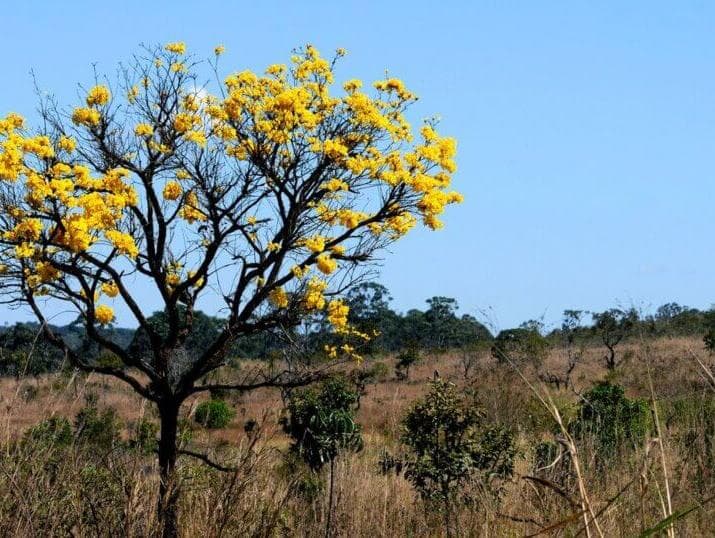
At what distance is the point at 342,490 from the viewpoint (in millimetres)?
8672

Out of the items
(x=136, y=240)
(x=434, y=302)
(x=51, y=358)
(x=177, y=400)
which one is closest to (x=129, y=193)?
(x=136, y=240)

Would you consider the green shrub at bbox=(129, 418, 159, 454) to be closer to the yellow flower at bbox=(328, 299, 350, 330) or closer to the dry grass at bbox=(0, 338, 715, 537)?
the dry grass at bbox=(0, 338, 715, 537)

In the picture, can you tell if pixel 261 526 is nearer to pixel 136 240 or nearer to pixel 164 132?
pixel 136 240

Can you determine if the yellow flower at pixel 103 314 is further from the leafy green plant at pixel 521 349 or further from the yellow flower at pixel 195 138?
the leafy green plant at pixel 521 349

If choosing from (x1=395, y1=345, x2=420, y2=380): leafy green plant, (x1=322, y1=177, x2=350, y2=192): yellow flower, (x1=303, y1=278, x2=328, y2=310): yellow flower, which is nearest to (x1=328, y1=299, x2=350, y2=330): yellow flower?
(x1=303, y1=278, x2=328, y2=310): yellow flower

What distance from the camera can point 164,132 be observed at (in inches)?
410

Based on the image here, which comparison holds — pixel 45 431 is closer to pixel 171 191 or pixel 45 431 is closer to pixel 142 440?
pixel 142 440

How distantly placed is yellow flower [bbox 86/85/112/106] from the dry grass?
9.78 ft

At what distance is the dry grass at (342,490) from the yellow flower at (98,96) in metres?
2.98

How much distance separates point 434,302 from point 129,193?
57518mm

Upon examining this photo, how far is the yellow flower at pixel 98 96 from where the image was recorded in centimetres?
1025

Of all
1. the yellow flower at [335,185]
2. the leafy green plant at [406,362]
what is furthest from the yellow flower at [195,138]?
the leafy green plant at [406,362]

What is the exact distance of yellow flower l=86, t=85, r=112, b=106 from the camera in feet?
33.6

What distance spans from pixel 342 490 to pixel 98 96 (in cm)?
485
